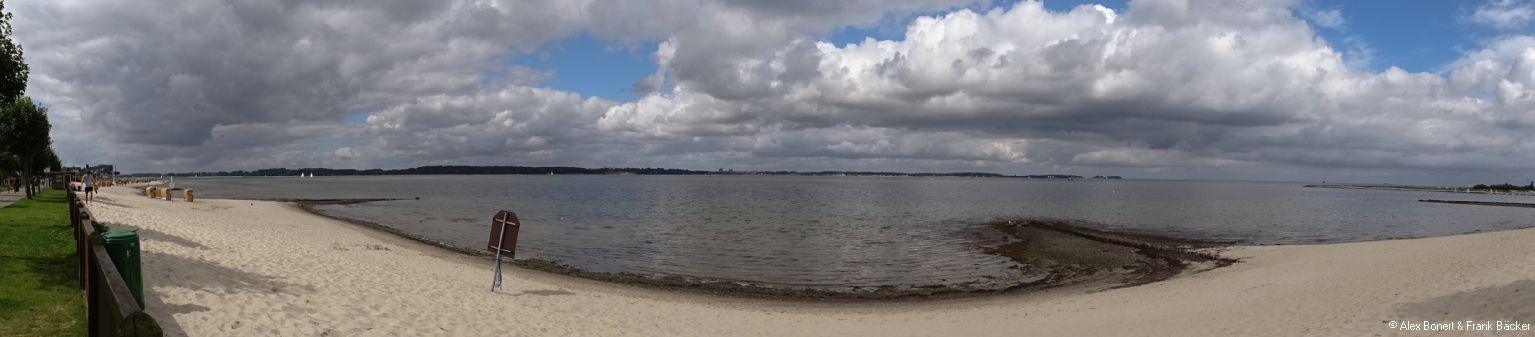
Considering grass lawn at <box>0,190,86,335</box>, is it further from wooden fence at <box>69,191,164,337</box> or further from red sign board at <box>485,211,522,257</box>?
red sign board at <box>485,211,522,257</box>

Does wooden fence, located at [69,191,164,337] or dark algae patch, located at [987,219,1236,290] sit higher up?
wooden fence, located at [69,191,164,337]

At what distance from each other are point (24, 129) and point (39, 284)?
1552 inches

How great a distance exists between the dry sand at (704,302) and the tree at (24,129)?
23.4 meters

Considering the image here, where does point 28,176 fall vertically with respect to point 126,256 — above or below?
above

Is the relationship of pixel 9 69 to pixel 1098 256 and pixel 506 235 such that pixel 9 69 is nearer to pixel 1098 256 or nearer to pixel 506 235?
pixel 506 235

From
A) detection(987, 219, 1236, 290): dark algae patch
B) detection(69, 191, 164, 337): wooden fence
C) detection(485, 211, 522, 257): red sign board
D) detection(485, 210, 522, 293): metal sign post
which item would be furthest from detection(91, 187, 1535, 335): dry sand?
detection(987, 219, 1236, 290): dark algae patch

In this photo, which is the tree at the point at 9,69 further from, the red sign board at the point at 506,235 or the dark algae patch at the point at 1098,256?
the dark algae patch at the point at 1098,256

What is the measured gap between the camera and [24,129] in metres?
37.4

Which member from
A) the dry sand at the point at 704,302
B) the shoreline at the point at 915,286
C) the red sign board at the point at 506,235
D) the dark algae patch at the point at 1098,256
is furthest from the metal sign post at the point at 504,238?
the dark algae patch at the point at 1098,256

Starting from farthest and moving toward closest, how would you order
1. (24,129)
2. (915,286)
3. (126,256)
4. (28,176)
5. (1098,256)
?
(24,129)
(28,176)
(1098,256)
(915,286)
(126,256)

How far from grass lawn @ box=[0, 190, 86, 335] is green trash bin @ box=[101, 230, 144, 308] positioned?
0.57 meters

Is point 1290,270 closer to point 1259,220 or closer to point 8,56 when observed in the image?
point 8,56

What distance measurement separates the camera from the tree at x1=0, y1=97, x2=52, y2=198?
36.9 meters

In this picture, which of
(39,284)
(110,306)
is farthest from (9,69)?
(110,306)
